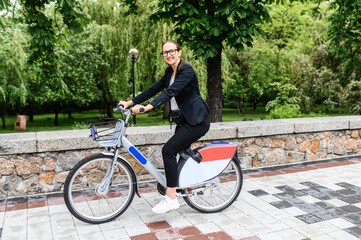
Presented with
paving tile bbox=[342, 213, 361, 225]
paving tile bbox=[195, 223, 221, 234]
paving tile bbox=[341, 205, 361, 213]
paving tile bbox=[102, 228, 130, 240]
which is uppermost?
paving tile bbox=[341, 205, 361, 213]

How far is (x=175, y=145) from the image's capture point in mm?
3561

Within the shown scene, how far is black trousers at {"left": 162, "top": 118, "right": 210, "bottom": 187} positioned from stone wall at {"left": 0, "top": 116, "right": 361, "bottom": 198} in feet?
4.56

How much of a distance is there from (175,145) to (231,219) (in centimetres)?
109

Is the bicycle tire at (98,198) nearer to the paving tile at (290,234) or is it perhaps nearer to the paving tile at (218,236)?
the paving tile at (218,236)

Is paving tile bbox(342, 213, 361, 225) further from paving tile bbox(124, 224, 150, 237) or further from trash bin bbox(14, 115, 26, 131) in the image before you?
trash bin bbox(14, 115, 26, 131)

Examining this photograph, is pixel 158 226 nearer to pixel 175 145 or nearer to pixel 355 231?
pixel 175 145

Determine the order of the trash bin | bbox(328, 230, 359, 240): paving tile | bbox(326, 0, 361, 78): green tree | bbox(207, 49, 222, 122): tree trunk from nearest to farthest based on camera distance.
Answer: bbox(328, 230, 359, 240): paving tile, bbox(207, 49, 222, 122): tree trunk, bbox(326, 0, 361, 78): green tree, the trash bin

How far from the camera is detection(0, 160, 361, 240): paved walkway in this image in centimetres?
336

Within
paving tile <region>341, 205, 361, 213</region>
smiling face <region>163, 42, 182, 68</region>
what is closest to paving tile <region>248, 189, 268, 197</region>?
paving tile <region>341, 205, 361, 213</region>

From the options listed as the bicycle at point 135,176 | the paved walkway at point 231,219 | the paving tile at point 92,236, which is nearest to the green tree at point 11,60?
the paved walkway at point 231,219

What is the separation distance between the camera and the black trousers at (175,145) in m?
3.57

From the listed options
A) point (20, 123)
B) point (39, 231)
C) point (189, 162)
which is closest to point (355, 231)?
point (189, 162)

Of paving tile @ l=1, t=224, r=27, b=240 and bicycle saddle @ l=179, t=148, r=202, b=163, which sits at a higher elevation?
bicycle saddle @ l=179, t=148, r=202, b=163

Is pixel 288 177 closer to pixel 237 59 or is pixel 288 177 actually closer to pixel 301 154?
pixel 301 154
